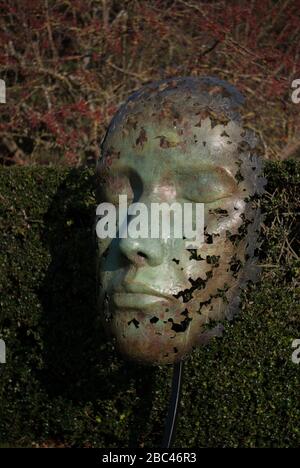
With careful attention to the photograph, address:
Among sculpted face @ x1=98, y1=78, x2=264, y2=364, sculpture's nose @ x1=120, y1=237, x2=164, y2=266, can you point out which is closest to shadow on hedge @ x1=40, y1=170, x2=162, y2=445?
sculpted face @ x1=98, y1=78, x2=264, y2=364

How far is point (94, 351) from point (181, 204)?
7.38 ft

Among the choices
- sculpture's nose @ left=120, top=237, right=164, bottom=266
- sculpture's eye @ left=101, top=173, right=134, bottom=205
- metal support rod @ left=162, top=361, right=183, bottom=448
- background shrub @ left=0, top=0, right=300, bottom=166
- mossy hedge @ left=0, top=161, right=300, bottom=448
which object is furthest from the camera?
background shrub @ left=0, top=0, right=300, bottom=166

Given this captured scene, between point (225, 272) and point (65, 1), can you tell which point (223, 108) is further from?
point (65, 1)

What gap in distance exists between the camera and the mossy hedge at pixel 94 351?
4.57 metres

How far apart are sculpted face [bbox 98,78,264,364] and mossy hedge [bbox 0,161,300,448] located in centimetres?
133

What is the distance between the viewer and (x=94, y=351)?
16.6 feet

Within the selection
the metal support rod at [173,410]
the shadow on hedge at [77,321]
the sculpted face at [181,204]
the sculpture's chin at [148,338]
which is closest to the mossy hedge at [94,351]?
the shadow on hedge at [77,321]

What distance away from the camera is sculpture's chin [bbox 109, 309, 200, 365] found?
3.03 metres

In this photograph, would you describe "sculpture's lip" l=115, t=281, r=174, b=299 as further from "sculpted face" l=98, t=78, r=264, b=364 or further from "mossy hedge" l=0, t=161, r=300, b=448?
"mossy hedge" l=0, t=161, r=300, b=448

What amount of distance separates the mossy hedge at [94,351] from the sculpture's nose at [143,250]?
1.53 meters

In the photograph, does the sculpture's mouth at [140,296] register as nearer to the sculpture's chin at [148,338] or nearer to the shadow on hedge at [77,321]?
the sculpture's chin at [148,338]

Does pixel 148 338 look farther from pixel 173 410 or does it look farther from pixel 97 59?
pixel 97 59

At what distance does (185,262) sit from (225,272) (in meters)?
0.19

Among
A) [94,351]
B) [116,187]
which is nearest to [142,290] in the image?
[116,187]
